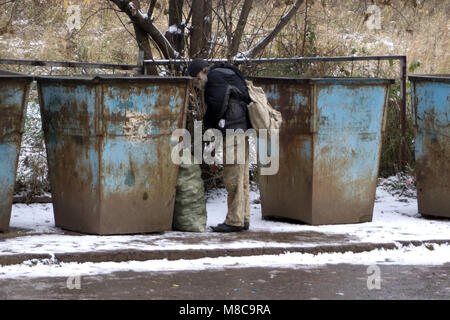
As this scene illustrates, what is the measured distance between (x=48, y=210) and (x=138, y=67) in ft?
5.63

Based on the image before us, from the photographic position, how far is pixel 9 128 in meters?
6.63

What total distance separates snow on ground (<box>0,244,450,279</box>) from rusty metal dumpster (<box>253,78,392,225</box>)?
1.02 meters

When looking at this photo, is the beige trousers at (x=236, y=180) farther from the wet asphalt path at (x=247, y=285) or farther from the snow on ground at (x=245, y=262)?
the wet asphalt path at (x=247, y=285)

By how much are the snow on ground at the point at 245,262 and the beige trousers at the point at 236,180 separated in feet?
2.71

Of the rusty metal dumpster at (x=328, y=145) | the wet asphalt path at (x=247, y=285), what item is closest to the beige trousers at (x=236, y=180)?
the rusty metal dumpster at (x=328, y=145)

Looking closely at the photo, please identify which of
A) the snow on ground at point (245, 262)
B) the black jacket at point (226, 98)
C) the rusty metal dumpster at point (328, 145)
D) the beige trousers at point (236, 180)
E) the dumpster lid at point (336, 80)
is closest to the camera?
the snow on ground at point (245, 262)

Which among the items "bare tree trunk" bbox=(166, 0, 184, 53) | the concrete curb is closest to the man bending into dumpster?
the concrete curb

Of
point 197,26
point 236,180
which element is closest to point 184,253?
point 236,180

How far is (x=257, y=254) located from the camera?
251 inches

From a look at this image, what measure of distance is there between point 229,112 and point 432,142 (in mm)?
2204

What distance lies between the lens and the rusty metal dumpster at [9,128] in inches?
258

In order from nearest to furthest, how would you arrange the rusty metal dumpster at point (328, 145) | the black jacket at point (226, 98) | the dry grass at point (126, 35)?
the black jacket at point (226, 98), the rusty metal dumpster at point (328, 145), the dry grass at point (126, 35)
